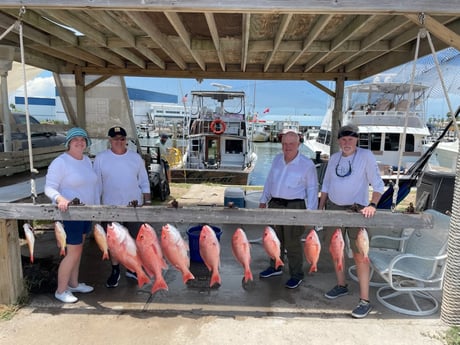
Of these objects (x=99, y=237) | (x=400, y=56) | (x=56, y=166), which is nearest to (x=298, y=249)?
(x=99, y=237)

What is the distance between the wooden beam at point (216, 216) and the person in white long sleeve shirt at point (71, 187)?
0.16 m

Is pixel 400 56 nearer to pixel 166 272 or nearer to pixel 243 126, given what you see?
pixel 166 272

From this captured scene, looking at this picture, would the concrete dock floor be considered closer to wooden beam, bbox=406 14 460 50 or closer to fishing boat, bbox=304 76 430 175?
wooden beam, bbox=406 14 460 50

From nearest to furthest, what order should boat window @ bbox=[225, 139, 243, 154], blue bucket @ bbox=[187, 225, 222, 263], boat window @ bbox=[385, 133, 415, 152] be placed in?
blue bucket @ bbox=[187, 225, 222, 263] < boat window @ bbox=[385, 133, 415, 152] < boat window @ bbox=[225, 139, 243, 154]

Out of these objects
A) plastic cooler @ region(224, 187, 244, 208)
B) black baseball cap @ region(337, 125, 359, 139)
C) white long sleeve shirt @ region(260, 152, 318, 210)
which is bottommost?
plastic cooler @ region(224, 187, 244, 208)

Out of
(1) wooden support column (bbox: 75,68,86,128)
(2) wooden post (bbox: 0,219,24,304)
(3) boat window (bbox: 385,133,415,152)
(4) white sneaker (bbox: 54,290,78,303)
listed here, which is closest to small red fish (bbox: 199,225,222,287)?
(4) white sneaker (bbox: 54,290,78,303)

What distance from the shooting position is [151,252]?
264 centimetres

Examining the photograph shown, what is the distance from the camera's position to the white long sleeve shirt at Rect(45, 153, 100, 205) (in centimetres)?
288

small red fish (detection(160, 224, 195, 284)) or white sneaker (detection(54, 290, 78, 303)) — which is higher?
small red fish (detection(160, 224, 195, 284))

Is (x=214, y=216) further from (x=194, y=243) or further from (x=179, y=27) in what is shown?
(x=179, y=27)

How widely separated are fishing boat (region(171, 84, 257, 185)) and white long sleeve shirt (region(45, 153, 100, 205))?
10766 mm

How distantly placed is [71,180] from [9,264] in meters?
0.98

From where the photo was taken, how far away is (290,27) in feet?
13.1

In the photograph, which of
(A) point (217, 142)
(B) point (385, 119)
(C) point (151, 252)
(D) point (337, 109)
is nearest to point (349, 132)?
(C) point (151, 252)
